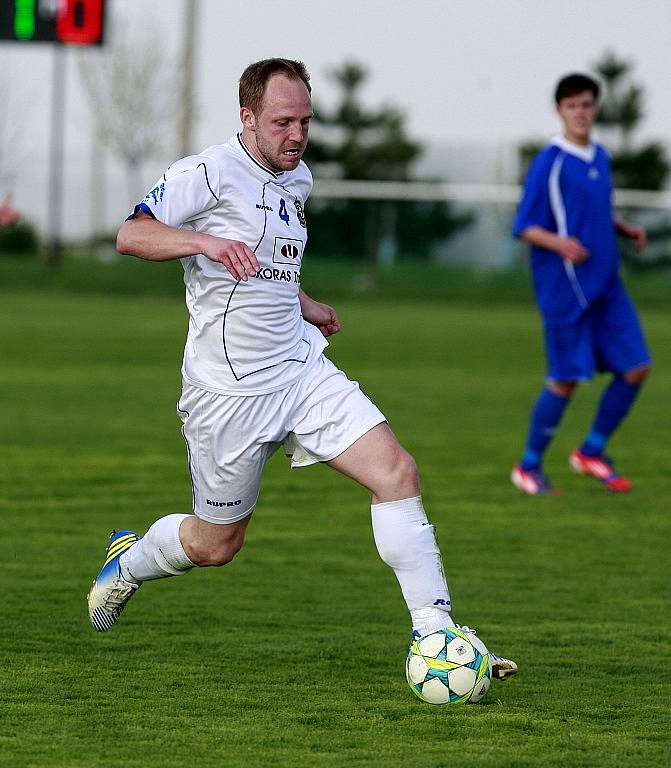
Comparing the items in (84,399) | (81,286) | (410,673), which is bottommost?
(81,286)

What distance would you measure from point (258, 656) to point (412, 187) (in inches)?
1349

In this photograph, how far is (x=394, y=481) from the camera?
488 cm

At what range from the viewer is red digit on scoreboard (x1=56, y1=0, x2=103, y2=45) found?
885 inches

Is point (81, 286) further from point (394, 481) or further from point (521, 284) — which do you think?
point (394, 481)

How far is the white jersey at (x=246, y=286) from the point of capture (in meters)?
5.02

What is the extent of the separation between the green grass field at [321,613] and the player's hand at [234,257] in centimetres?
127

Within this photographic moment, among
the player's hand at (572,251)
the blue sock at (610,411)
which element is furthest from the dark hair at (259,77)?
the blue sock at (610,411)

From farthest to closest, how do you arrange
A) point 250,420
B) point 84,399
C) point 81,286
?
point 81,286 < point 84,399 < point 250,420

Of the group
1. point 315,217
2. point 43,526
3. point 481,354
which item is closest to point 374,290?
point 315,217

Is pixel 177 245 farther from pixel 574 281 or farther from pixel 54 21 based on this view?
pixel 54 21

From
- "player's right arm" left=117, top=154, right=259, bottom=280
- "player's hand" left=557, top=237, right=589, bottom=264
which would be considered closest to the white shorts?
"player's right arm" left=117, top=154, right=259, bottom=280

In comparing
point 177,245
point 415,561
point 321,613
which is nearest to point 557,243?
point 321,613

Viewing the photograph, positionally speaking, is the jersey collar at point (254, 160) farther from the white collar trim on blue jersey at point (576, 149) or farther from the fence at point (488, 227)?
the fence at point (488, 227)

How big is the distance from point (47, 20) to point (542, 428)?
15187mm
